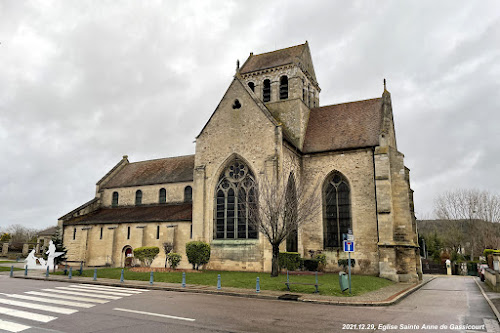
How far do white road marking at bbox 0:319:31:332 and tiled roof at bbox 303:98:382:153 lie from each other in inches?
827

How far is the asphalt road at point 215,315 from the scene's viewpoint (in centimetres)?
831

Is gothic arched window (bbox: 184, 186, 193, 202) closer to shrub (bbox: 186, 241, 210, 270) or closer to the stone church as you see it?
the stone church

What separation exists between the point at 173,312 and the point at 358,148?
18.4m

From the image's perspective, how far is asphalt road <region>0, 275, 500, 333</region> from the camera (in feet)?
27.3

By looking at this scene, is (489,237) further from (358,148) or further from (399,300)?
(399,300)

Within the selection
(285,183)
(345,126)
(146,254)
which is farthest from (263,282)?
(345,126)

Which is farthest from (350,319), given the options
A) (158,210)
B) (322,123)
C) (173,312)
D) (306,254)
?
(158,210)

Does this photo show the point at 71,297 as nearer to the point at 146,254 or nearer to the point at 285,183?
the point at 146,254

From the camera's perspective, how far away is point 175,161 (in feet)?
116

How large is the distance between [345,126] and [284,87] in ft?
21.4

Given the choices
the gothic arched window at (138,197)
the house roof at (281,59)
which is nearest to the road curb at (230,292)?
the gothic arched window at (138,197)

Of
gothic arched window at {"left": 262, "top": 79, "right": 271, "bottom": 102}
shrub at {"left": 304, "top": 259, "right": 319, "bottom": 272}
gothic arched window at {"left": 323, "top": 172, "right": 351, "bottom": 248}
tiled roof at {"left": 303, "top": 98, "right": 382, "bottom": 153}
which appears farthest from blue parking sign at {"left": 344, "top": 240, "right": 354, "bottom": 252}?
gothic arched window at {"left": 262, "top": 79, "right": 271, "bottom": 102}

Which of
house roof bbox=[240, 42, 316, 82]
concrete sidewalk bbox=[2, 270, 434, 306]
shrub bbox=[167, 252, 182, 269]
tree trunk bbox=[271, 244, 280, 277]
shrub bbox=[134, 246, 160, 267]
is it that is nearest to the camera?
concrete sidewalk bbox=[2, 270, 434, 306]

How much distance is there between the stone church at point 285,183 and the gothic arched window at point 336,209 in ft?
0.23
